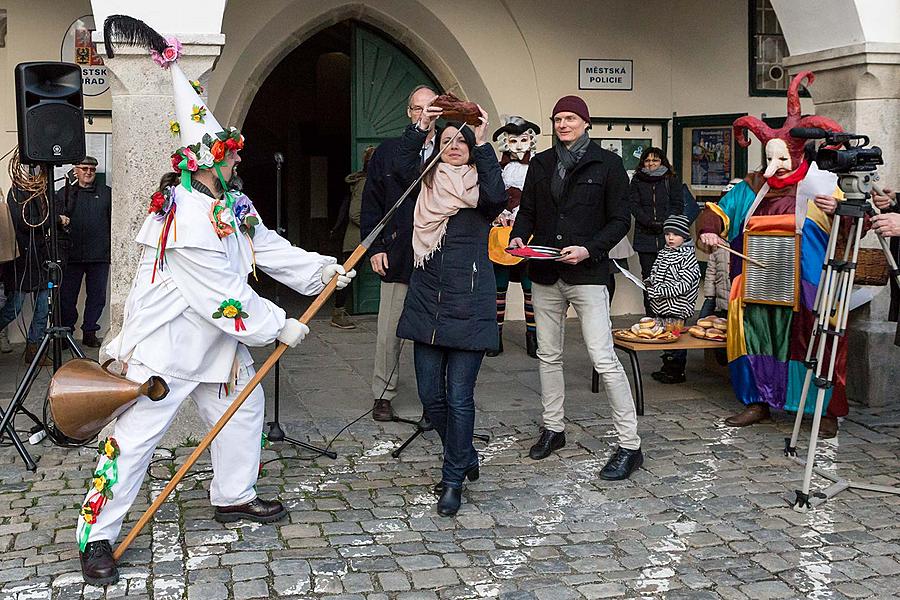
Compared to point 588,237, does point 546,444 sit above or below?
below

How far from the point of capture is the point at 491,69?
11.1m

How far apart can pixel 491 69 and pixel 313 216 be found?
5.64m

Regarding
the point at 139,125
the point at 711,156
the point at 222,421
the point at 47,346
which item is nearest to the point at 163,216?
the point at 222,421

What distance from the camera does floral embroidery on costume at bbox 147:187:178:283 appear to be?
4.64 metres

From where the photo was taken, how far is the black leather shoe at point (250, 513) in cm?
514

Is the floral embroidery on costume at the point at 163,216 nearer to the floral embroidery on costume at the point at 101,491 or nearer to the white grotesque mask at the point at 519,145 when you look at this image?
the floral embroidery on costume at the point at 101,491

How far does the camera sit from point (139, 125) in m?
6.30

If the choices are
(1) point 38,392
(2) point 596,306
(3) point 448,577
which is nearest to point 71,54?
(1) point 38,392

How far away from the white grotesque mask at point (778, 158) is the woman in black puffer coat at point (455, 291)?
85.1 inches

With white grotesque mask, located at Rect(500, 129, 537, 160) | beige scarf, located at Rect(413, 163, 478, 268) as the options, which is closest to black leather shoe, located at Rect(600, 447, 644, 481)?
beige scarf, located at Rect(413, 163, 478, 268)

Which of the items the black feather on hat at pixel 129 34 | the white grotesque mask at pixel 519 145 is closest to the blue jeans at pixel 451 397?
the black feather on hat at pixel 129 34

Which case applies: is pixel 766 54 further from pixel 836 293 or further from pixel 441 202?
pixel 441 202

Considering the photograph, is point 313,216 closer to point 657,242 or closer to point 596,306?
point 657,242

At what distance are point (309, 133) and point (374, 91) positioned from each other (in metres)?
5.18
